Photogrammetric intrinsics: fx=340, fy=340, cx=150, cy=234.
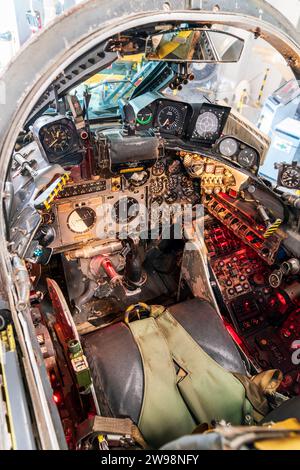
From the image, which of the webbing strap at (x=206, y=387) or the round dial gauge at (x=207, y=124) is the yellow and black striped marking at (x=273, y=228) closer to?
the round dial gauge at (x=207, y=124)

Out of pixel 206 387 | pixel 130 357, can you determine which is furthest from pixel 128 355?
pixel 206 387

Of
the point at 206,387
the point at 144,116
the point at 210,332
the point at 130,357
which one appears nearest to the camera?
the point at 206,387

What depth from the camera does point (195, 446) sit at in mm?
1256

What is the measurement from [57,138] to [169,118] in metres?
1.29

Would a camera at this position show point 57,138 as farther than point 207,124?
No

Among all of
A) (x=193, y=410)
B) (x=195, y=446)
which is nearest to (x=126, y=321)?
(x=193, y=410)

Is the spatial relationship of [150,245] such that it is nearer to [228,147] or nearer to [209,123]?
[228,147]

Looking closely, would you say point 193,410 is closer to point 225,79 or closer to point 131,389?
point 131,389

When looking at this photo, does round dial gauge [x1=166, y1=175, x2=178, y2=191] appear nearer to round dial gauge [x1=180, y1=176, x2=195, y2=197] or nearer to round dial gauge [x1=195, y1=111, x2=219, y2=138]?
round dial gauge [x1=180, y1=176, x2=195, y2=197]

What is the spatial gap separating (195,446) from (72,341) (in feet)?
5.26

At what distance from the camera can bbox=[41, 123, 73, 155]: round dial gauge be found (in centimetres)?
304

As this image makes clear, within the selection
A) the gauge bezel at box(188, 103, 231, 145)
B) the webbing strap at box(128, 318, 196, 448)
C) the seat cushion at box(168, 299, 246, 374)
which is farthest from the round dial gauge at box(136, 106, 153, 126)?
the webbing strap at box(128, 318, 196, 448)

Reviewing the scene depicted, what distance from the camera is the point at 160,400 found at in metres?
2.56

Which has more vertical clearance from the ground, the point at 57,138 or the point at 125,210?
the point at 57,138
